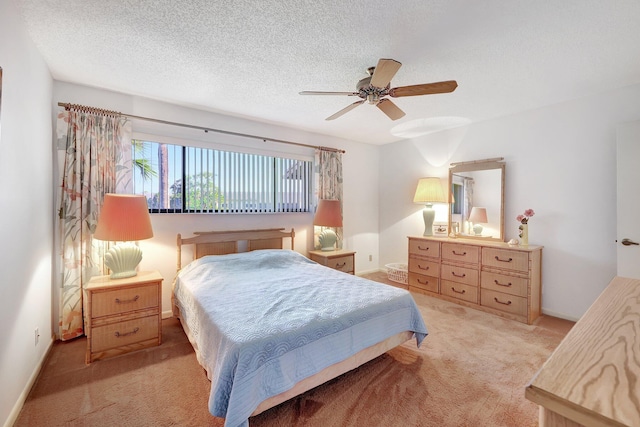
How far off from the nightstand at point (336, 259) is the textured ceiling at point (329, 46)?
207 cm

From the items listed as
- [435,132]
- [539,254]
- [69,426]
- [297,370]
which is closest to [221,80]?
[297,370]

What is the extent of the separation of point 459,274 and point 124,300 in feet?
12.4

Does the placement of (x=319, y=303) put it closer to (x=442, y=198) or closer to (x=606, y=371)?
(x=606, y=371)

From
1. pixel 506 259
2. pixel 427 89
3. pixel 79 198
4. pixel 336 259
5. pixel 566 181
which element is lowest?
pixel 336 259

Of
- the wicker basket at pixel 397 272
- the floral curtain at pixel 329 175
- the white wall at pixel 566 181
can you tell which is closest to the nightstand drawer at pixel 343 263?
the floral curtain at pixel 329 175

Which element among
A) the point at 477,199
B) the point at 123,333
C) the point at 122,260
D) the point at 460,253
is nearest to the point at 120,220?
the point at 122,260

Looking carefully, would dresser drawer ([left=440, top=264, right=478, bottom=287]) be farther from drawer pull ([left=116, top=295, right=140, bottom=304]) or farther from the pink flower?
drawer pull ([left=116, top=295, right=140, bottom=304])

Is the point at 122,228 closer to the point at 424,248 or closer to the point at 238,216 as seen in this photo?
the point at 238,216

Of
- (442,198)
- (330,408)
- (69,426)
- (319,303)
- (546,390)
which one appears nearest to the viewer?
(546,390)

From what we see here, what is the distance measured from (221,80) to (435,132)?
10.8 feet

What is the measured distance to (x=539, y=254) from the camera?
327cm

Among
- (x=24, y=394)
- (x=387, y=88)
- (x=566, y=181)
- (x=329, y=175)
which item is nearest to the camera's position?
(x=24, y=394)

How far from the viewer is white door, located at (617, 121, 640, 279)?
261 centimetres

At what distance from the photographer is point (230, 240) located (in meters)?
3.52
